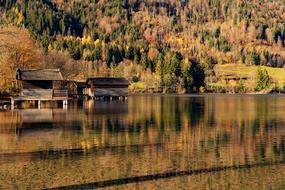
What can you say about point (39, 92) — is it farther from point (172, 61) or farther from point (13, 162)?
point (172, 61)

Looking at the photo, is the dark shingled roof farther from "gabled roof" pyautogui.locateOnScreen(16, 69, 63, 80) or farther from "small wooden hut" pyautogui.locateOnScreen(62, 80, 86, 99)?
"gabled roof" pyautogui.locateOnScreen(16, 69, 63, 80)

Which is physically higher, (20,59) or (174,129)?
(20,59)

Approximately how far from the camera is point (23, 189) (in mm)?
16969

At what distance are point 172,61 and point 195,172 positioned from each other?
161718 mm

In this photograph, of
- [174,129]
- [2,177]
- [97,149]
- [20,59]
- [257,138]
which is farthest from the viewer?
[20,59]

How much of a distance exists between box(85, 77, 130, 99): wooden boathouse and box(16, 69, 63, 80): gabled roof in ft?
122

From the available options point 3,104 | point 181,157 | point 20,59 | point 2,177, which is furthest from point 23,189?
point 20,59

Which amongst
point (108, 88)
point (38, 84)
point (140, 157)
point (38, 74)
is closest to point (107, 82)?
point (108, 88)

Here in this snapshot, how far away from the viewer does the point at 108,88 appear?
10844cm

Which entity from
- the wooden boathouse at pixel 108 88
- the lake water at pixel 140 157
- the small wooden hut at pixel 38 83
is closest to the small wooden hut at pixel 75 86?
the wooden boathouse at pixel 108 88

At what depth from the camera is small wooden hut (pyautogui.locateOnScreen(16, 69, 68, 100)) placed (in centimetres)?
6712

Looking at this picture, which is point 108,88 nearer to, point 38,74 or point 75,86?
point 75,86

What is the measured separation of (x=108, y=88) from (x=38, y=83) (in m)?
39.3

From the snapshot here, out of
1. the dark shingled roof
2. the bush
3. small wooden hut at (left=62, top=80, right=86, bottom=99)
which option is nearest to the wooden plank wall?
the dark shingled roof
